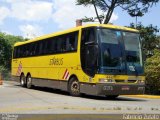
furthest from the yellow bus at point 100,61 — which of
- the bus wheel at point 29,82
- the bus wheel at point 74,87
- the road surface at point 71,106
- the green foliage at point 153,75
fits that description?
the green foliage at point 153,75

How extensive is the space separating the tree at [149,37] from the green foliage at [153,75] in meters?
6.77

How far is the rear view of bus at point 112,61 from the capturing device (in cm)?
2138

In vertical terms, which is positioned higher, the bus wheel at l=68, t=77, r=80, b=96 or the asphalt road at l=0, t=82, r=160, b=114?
the bus wheel at l=68, t=77, r=80, b=96

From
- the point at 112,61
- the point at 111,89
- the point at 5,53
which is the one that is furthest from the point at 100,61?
the point at 5,53

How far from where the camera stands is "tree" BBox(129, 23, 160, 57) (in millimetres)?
37781

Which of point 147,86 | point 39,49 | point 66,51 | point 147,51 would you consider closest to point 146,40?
point 147,51

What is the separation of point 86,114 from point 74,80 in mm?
9630

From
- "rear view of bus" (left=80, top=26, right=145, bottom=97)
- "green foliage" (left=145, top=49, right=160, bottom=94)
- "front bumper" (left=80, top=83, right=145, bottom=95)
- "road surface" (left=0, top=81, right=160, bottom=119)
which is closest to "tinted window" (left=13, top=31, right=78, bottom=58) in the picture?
"rear view of bus" (left=80, top=26, right=145, bottom=97)

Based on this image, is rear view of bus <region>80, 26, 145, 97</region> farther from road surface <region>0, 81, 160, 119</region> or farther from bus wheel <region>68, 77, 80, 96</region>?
road surface <region>0, 81, 160, 119</region>

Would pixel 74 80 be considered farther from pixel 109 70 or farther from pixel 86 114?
pixel 86 114

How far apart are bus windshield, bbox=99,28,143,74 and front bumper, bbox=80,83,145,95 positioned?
0.64 metres

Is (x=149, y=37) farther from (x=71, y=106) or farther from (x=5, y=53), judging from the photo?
(x=5, y=53)

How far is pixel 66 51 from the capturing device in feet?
80.2

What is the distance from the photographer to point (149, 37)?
3938cm
